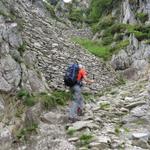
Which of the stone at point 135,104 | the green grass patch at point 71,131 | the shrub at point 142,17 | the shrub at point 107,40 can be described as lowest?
the green grass patch at point 71,131

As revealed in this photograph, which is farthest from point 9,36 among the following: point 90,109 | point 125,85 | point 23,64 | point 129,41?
point 129,41

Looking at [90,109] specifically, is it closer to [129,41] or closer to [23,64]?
[23,64]

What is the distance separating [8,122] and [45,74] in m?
→ 5.02

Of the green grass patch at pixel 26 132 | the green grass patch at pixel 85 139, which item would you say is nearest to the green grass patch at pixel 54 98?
the green grass patch at pixel 26 132

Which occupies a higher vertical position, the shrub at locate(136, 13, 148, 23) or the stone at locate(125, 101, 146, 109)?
the shrub at locate(136, 13, 148, 23)

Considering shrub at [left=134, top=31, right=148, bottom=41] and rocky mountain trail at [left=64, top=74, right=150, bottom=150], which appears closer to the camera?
rocky mountain trail at [left=64, top=74, right=150, bottom=150]

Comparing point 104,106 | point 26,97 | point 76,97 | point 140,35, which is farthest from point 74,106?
point 140,35

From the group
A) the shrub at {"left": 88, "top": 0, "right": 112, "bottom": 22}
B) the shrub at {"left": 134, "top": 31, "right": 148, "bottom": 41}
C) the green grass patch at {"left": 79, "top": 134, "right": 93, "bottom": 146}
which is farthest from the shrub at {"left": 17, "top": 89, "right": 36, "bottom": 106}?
the shrub at {"left": 88, "top": 0, "right": 112, "bottom": 22}

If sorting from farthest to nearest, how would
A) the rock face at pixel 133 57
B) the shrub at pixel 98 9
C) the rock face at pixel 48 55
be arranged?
the shrub at pixel 98 9 → the rock face at pixel 133 57 → the rock face at pixel 48 55

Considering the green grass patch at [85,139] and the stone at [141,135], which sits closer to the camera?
the green grass patch at [85,139]

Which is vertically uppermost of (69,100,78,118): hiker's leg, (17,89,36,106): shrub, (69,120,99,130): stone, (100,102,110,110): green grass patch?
(17,89,36,106): shrub

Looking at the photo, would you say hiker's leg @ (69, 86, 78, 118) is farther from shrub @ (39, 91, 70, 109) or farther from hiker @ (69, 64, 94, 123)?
shrub @ (39, 91, 70, 109)

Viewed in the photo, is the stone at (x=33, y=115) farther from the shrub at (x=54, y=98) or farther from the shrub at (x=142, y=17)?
the shrub at (x=142, y=17)

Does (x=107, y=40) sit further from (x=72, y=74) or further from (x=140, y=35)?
(x=72, y=74)
